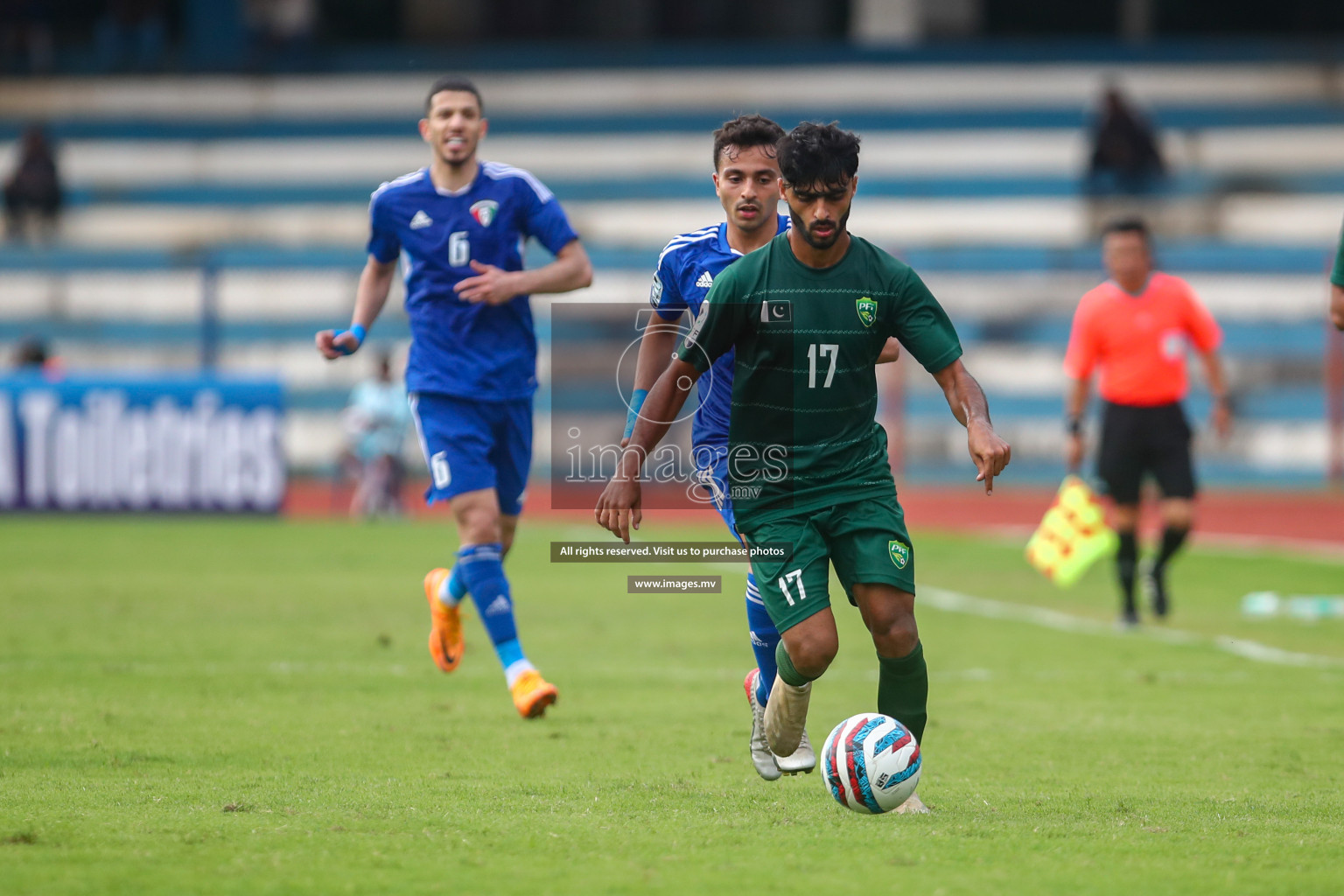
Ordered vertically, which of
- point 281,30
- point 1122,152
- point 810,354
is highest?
point 281,30

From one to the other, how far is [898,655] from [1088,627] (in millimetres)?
6013

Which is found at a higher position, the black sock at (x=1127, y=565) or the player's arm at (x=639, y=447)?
the player's arm at (x=639, y=447)

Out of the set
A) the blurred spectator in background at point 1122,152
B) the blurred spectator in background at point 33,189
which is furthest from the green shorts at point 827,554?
the blurred spectator in background at point 33,189

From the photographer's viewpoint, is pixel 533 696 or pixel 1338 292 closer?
pixel 533 696

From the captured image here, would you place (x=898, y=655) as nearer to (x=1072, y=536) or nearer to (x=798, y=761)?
(x=798, y=761)

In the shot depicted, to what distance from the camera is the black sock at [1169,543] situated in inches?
449

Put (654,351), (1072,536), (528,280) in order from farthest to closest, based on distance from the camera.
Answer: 1. (1072,536)
2. (528,280)
3. (654,351)

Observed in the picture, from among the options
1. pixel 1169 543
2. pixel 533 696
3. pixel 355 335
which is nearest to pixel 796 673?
pixel 533 696

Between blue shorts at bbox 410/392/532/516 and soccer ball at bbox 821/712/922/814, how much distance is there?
9.26 ft

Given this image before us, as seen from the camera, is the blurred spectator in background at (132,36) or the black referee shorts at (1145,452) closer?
the black referee shorts at (1145,452)

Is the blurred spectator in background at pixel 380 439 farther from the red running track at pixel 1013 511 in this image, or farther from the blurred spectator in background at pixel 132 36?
the blurred spectator in background at pixel 132 36

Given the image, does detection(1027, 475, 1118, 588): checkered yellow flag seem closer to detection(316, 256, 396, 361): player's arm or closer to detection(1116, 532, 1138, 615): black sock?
detection(1116, 532, 1138, 615): black sock

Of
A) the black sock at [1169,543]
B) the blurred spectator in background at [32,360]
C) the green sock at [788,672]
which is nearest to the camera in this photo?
the green sock at [788,672]

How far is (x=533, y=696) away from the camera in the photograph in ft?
23.7
